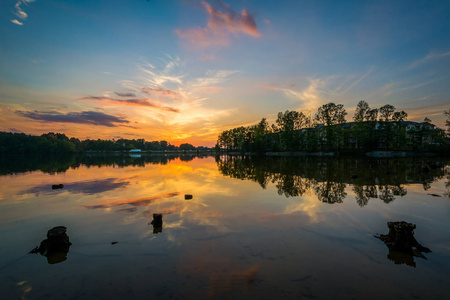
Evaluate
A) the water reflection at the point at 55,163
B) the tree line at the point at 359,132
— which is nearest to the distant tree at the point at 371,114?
the tree line at the point at 359,132

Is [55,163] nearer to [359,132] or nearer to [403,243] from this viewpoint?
[403,243]

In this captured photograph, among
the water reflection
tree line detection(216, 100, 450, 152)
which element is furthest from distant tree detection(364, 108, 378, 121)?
the water reflection

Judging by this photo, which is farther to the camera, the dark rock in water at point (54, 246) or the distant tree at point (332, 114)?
the distant tree at point (332, 114)

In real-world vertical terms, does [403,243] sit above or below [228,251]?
above

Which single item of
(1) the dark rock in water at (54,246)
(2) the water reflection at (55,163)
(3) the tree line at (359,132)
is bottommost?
(1) the dark rock in water at (54,246)

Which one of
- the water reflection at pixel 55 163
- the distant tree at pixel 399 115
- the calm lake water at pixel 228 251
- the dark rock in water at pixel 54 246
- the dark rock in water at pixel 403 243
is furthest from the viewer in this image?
the distant tree at pixel 399 115

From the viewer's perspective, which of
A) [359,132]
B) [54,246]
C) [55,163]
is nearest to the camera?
[54,246]

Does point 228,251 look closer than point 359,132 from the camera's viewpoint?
Yes

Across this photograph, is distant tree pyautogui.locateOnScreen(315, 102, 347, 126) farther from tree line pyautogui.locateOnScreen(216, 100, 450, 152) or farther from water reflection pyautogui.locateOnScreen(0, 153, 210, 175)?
water reflection pyautogui.locateOnScreen(0, 153, 210, 175)

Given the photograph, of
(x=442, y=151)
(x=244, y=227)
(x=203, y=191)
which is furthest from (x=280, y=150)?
(x=244, y=227)

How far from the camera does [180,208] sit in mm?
12789

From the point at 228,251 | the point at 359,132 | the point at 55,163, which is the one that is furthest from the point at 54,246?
the point at 359,132

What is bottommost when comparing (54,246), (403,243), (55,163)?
(54,246)

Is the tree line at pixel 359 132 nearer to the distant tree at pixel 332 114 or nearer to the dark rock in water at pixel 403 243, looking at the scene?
the distant tree at pixel 332 114
